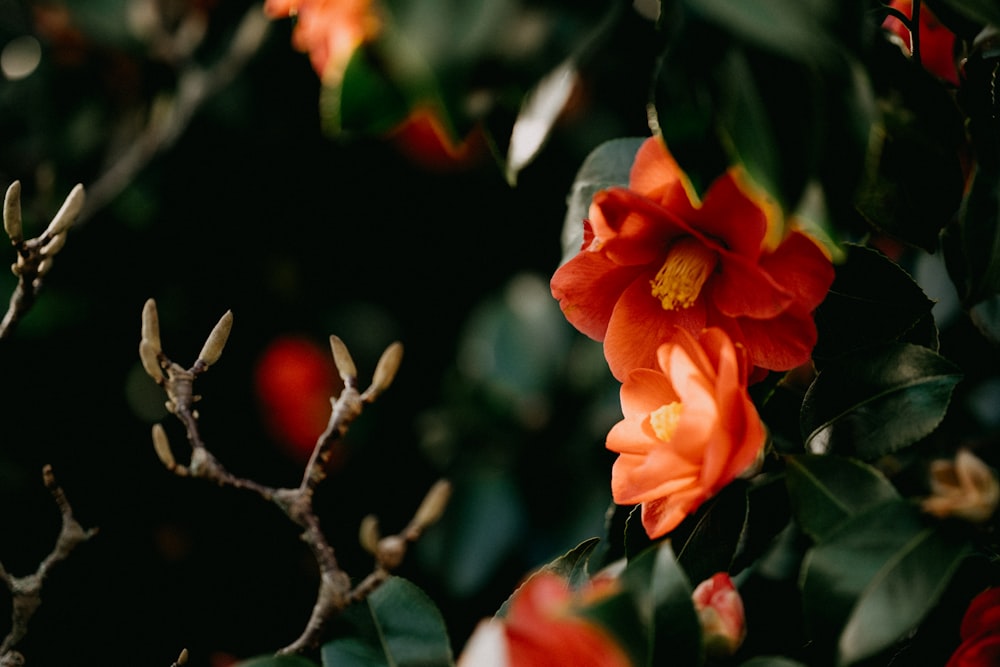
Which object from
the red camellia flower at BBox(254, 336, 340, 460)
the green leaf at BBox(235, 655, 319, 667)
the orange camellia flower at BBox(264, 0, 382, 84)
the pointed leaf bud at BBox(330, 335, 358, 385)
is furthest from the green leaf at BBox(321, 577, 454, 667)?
the red camellia flower at BBox(254, 336, 340, 460)

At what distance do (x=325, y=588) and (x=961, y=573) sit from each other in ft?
1.50

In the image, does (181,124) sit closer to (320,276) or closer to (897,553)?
(320,276)

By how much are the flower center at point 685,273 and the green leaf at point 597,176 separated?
0.30 feet

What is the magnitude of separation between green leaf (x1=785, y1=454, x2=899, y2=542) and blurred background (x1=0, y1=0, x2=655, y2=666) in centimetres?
66

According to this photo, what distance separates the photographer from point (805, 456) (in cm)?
61

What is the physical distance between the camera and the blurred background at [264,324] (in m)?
1.28

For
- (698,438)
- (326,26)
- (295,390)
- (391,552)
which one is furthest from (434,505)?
(295,390)

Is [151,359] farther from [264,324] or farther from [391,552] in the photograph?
[264,324]

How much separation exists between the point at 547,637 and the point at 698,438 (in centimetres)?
16

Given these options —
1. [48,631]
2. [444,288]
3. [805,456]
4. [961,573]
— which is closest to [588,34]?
[805,456]

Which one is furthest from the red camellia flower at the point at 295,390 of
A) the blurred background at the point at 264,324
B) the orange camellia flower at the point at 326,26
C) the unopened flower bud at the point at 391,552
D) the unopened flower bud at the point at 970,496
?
the unopened flower bud at the point at 970,496

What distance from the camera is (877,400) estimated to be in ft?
2.09

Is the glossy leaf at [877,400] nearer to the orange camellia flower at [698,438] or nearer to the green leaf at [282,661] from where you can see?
the orange camellia flower at [698,438]

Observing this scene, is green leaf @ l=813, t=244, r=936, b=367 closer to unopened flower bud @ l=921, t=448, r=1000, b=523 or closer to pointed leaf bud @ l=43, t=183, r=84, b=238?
unopened flower bud @ l=921, t=448, r=1000, b=523
